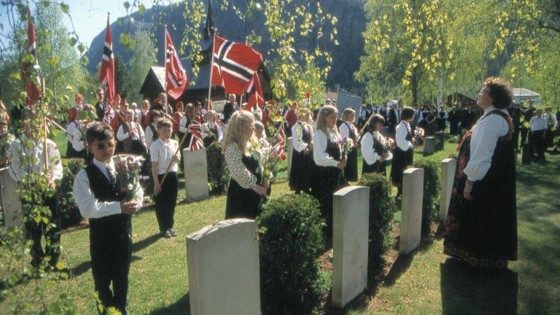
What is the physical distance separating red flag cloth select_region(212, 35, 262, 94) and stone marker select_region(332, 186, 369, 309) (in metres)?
4.25

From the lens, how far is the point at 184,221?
8.73 m

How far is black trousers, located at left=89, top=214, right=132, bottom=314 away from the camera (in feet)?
13.9

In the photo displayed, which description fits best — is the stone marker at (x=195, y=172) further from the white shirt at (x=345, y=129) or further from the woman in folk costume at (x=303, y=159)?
the white shirt at (x=345, y=129)

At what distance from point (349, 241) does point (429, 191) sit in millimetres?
3072

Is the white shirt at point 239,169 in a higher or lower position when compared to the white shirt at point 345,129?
lower

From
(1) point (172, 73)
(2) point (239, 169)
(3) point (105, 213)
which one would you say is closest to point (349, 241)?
(2) point (239, 169)

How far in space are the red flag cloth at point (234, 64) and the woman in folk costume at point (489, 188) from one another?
4.28 metres

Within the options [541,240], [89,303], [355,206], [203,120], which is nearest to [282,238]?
[355,206]

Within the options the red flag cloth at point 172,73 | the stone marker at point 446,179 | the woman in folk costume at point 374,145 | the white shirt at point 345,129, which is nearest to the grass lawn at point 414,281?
the stone marker at point 446,179

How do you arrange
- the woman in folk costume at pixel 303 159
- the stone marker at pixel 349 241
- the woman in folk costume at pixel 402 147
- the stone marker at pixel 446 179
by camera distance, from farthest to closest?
the woman in folk costume at pixel 402 147 < the woman in folk costume at pixel 303 159 < the stone marker at pixel 446 179 < the stone marker at pixel 349 241

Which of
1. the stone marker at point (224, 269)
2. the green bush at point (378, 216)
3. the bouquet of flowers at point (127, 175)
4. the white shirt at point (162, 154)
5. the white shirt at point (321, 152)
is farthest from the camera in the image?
the white shirt at point (162, 154)

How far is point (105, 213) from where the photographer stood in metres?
4.05

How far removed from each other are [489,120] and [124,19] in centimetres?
444

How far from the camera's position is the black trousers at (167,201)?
7.54 meters
